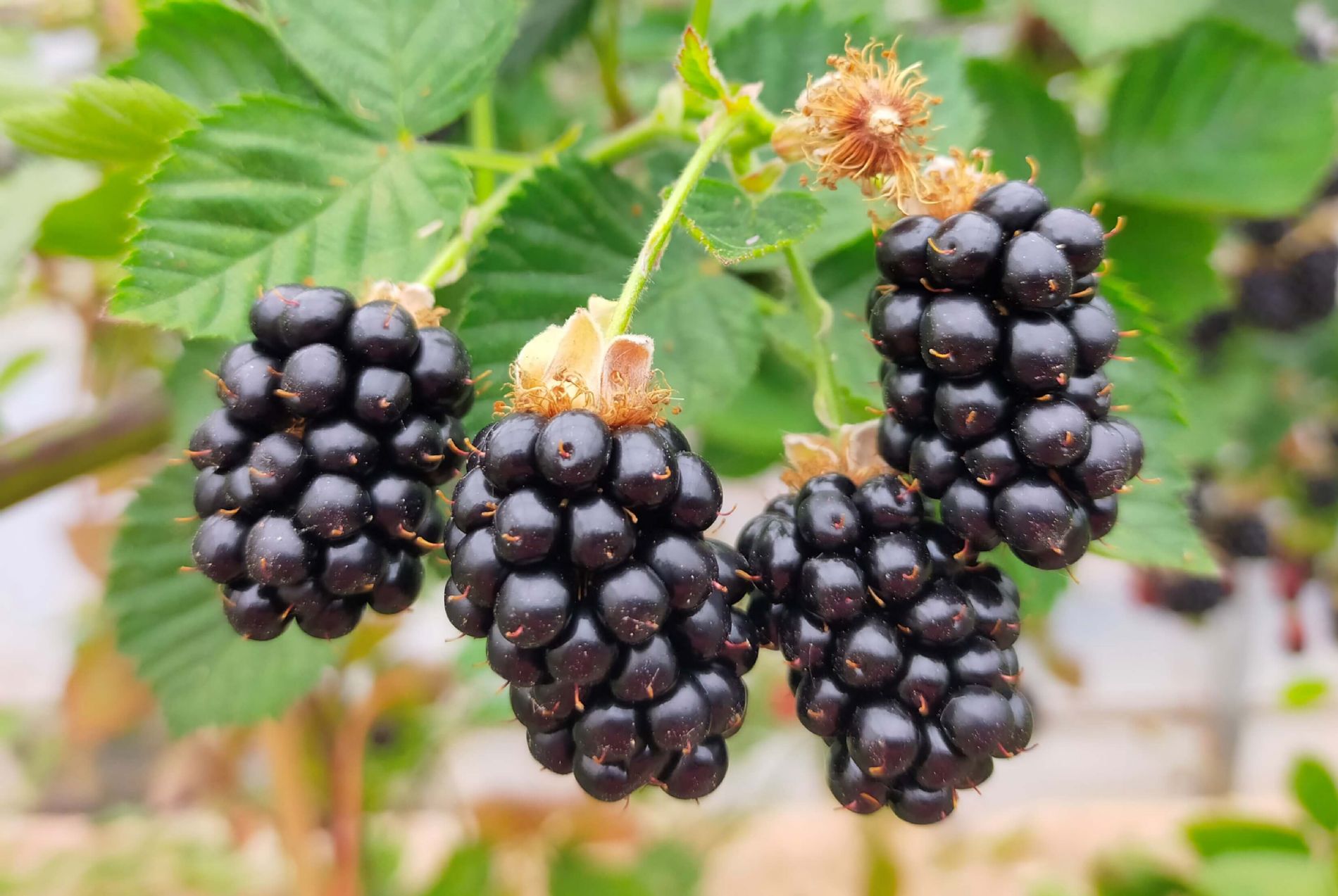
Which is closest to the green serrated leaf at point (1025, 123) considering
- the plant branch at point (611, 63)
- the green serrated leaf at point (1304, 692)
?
the plant branch at point (611, 63)

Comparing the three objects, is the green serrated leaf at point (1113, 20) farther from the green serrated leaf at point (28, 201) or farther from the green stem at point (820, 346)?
the green serrated leaf at point (28, 201)

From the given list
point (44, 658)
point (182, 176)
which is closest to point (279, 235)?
point (182, 176)

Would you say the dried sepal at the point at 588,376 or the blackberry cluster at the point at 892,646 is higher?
the dried sepal at the point at 588,376

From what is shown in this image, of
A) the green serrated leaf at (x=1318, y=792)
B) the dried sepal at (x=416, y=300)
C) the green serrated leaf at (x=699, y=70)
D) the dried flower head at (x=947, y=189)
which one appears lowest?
the green serrated leaf at (x=1318, y=792)

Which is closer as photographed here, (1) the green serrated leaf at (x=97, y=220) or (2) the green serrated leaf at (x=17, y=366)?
(1) the green serrated leaf at (x=97, y=220)

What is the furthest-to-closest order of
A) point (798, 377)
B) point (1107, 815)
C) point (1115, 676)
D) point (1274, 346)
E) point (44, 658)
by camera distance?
point (1115, 676) < point (44, 658) < point (1107, 815) < point (1274, 346) < point (798, 377)

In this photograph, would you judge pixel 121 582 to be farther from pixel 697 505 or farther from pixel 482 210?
pixel 697 505
